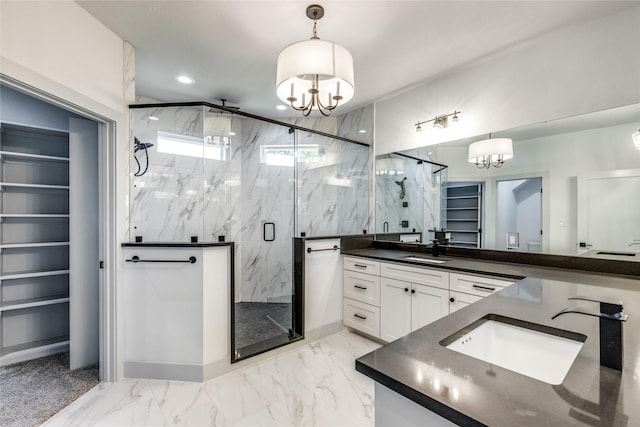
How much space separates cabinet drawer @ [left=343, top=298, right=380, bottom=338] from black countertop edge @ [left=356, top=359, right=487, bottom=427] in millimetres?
2204

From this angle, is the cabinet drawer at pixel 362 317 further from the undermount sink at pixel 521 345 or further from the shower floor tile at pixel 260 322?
the undermount sink at pixel 521 345

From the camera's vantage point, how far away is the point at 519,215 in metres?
2.48

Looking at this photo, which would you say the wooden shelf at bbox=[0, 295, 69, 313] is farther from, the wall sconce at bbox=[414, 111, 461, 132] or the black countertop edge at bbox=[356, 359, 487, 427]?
the wall sconce at bbox=[414, 111, 461, 132]

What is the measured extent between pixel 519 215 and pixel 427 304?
1151 millimetres

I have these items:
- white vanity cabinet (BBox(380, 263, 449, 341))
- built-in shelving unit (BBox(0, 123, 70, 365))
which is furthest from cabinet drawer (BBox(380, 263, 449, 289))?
built-in shelving unit (BBox(0, 123, 70, 365))

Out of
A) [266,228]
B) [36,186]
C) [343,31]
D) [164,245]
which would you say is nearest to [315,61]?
[343,31]

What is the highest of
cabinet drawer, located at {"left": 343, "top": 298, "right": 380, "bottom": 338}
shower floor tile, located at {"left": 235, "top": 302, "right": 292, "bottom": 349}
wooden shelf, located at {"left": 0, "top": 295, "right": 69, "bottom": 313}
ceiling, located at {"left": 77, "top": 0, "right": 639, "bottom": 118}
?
ceiling, located at {"left": 77, "top": 0, "right": 639, "bottom": 118}

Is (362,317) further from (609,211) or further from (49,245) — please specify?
(49,245)

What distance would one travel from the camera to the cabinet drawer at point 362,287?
2.85m

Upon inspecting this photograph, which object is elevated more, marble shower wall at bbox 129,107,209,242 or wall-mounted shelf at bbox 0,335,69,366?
marble shower wall at bbox 129,107,209,242

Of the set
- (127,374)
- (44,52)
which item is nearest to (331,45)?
(44,52)

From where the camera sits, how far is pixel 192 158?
109 inches

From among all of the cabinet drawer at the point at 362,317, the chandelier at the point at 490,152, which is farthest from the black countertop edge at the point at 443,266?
the chandelier at the point at 490,152

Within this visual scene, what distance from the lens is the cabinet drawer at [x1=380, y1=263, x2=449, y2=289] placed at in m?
2.32
